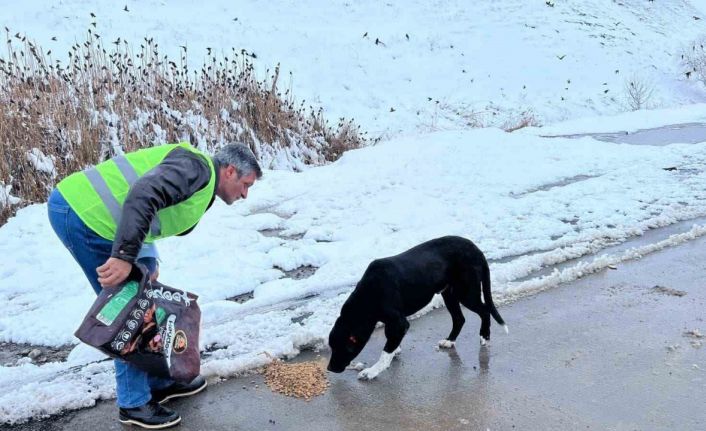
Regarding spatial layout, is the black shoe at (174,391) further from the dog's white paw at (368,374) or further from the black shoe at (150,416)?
the dog's white paw at (368,374)

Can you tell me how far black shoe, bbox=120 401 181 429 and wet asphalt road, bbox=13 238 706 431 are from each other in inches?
3.1

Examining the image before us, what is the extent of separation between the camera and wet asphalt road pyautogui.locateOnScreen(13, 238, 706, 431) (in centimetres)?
355

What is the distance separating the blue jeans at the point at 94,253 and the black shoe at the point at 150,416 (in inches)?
1.4

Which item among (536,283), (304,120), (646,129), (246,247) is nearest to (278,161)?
(304,120)

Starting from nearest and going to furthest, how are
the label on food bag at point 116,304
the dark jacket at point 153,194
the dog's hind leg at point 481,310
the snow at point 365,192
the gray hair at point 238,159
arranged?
the dark jacket at point 153,194, the label on food bag at point 116,304, the gray hair at point 238,159, the dog's hind leg at point 481,310, the snow at point 365,192

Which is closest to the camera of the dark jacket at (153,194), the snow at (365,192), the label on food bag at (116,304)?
the dark jacket at (153,194)

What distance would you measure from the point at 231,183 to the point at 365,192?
209 inches

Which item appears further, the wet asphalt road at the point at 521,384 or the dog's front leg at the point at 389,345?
the dog's front leg at the point at 389,345

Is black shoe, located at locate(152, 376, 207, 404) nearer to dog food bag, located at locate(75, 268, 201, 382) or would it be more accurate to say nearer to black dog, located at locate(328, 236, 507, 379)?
dog food bag, located at locate(75, 268, 201, 382)

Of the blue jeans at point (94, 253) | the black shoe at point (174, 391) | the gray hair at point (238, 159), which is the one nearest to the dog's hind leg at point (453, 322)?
the black shoe at point (174, 391)

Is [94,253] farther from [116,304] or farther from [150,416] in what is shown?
[150,416]

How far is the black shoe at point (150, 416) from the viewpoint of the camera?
3506 millimetres

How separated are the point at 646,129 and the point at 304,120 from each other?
858cm

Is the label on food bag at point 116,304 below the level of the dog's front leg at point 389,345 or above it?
above
